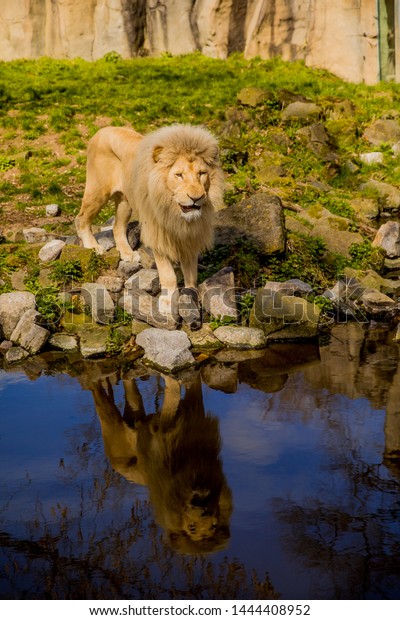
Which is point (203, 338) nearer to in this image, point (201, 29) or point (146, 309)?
point (146, 309)

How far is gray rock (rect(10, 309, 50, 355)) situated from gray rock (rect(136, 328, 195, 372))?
1022mm

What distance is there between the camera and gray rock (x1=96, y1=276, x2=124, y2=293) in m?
8.73

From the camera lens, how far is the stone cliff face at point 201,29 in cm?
2111

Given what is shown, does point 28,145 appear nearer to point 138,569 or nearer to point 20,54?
point 20,54

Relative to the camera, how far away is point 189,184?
7125mm

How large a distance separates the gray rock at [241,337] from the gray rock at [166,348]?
469mm

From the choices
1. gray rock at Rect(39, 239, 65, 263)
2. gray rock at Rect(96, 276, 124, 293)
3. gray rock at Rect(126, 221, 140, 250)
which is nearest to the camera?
gray rock at Rect(96, 276, 124, 293)

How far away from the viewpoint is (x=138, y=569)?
414cm

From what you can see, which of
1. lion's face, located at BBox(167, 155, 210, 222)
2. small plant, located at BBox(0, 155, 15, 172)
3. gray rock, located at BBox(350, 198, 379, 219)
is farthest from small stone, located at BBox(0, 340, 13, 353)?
small plant, located at BBox(0, 155, 15, 172)

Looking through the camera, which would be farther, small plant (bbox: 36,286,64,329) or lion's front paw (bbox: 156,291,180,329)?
small plant (bbox: 36,286,64,329)

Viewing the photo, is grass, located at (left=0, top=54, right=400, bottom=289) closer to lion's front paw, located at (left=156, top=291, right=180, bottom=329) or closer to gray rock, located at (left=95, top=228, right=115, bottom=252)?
gray rock, located at (left=95, top=228, right=115, bottom=252)

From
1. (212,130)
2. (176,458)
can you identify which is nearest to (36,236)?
(176,458)

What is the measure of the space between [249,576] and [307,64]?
20.0 metres

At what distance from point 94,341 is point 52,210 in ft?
17.4
